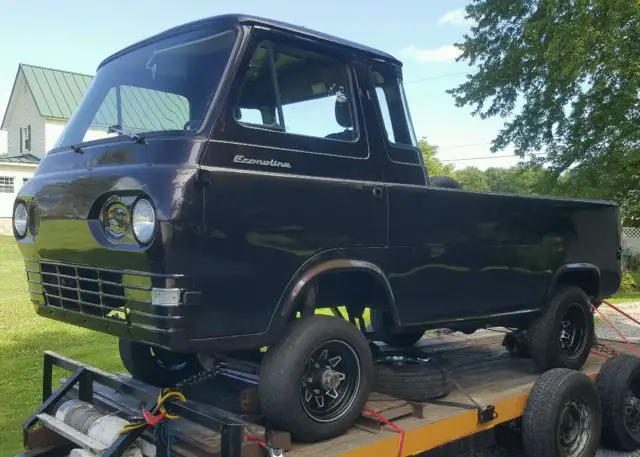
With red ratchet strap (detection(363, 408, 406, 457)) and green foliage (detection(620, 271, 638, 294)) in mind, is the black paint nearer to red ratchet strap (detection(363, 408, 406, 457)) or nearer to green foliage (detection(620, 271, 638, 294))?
red ratchet strap (detection(363, 408, 406, 457))

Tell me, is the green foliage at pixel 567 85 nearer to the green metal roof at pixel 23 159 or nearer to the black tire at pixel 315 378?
the black tire at pixel 315 378

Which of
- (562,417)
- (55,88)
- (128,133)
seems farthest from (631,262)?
(55,88)

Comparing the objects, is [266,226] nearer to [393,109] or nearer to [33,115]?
[393,109]

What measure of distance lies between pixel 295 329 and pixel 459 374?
6.53 feet

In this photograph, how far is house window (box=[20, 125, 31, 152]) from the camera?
3306 cm

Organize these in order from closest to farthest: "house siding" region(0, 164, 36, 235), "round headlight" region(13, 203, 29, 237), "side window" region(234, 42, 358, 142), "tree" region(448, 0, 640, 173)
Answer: "side window" region(234, 42, 358, 142), "round headlight" region(13, 203, 29, 237), "tree" region(448, 0, 640, 173), "house siding" region(0, 164, 36, 235)

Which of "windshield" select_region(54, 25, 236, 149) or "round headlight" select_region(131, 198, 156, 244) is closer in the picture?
"round headlight" select_region(131, 198, 156, 244)

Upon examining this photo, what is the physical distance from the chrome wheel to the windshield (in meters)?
1.33

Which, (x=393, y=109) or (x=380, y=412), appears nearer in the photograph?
(x=380, y=412)

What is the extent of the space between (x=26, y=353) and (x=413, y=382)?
599 centimetres

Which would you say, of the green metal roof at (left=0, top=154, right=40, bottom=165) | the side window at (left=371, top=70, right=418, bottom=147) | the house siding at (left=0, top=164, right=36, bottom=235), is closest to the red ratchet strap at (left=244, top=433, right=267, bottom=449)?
the side window at (left=371, top=70, right=418, bottom=147)

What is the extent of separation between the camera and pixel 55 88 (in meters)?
31.3

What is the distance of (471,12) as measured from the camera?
2084 cm

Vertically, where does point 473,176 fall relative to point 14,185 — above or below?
above
